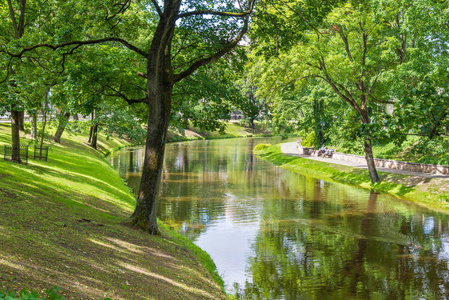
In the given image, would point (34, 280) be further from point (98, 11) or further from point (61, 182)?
point (61, 182)

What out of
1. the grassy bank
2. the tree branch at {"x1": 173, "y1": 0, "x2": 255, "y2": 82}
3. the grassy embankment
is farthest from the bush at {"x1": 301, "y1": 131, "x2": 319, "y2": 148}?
the tree branch at {"x1": 173, "y1": 0, "x2": 255, "y2": 82}

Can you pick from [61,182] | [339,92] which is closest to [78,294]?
[61,182]

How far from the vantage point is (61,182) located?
63.2 ft

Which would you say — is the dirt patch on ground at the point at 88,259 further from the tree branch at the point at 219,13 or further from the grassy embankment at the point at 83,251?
the tree branch at the point at 219,13

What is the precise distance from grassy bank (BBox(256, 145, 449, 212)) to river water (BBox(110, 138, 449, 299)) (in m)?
1.17

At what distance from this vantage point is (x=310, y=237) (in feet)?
61.0

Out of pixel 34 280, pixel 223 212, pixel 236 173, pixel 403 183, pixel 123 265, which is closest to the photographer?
pixel 34 280

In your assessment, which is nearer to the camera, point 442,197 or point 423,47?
point 442,197

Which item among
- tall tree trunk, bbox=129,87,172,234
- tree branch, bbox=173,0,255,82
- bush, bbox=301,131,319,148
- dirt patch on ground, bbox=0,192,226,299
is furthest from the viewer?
bush, bbox=301,131,319,148

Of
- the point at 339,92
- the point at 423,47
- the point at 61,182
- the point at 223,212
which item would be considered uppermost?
the point at 423,47

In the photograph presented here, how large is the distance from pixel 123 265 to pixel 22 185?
24.8 feet

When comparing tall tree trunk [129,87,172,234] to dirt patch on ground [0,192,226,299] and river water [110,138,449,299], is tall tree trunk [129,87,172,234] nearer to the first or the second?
dirt patch on ground [0,192,226,299]

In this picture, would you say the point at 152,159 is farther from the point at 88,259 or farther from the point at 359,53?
the point at 359,53

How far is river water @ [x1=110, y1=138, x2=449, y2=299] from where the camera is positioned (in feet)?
43.0
